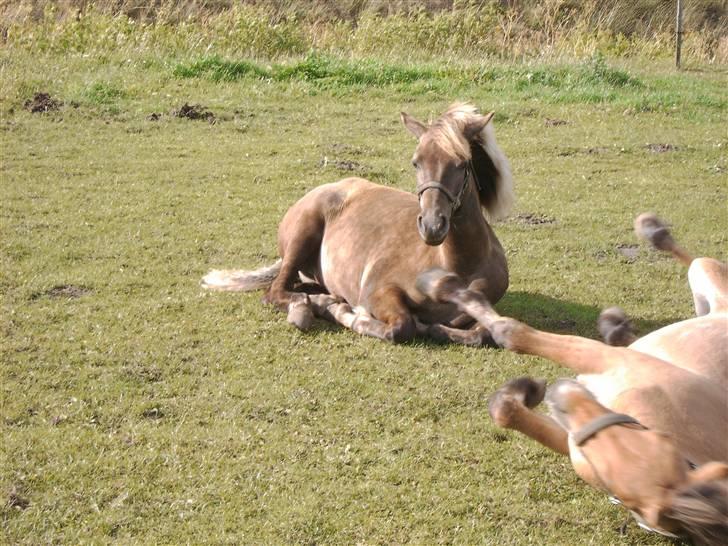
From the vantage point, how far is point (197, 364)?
5.92 metres

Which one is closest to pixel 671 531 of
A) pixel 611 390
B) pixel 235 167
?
pixel 611 390

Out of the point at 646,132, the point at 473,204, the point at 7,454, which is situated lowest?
the point at 646,132

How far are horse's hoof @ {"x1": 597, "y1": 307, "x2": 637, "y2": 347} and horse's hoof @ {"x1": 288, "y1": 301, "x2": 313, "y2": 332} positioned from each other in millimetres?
2286

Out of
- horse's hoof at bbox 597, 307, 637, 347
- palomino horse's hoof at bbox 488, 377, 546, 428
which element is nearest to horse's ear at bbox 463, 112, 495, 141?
horse's hoof at bbox 597, 307, 637, 347

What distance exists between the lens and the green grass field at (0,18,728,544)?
14.0ft

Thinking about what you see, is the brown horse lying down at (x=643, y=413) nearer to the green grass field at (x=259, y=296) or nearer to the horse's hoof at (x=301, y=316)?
the green grass field at (x=259, y=296)

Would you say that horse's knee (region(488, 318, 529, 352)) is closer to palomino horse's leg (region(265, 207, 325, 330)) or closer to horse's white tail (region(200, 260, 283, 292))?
palomino horse's leg (region(265, 207, 325, 330))

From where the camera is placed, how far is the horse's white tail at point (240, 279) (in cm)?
737

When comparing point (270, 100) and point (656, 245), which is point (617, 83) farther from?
point (656, 245)

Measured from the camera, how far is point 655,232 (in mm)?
6066

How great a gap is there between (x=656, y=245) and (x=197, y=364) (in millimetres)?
3096

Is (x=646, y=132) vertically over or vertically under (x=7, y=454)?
under

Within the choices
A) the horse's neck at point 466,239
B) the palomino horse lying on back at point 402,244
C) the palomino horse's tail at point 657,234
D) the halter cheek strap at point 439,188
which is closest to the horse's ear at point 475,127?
the palomino horse lying on back at point 402,244

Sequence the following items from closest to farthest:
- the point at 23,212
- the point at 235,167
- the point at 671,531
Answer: the point at 671,531 < the point at 23,212 < the point at 235,167
